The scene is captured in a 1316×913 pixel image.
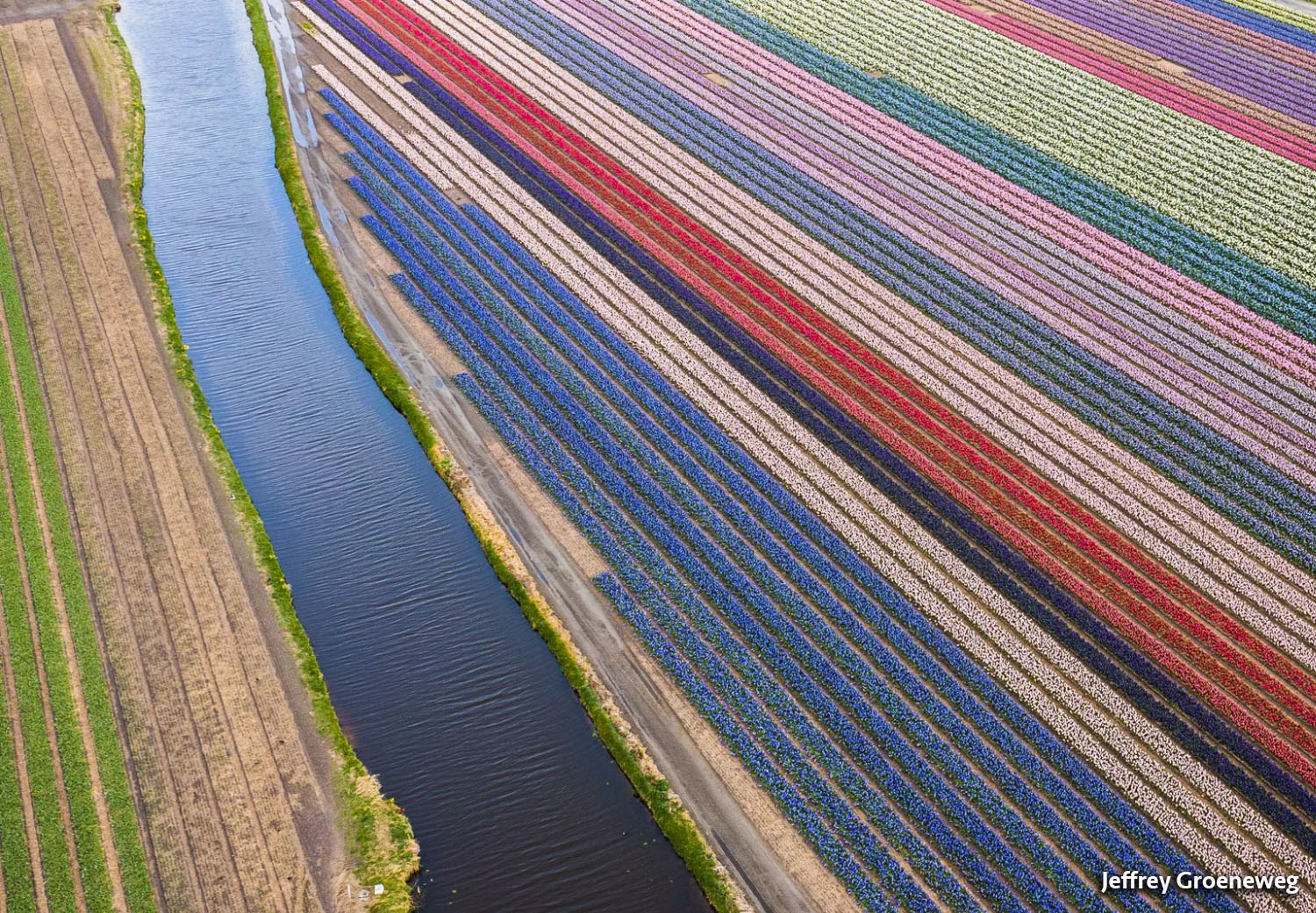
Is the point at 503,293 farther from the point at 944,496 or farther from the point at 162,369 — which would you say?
the point at 944,496

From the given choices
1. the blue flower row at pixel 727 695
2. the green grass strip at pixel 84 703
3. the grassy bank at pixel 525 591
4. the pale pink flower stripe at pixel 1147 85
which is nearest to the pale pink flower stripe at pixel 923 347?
the blue flower row at pixel 727 695

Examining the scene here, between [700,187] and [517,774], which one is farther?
[700,187]

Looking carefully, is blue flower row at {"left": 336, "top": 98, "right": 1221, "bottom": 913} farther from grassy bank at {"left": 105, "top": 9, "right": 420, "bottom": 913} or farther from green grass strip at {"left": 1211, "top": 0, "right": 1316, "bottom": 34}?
green grass strip at {"left": 1211, "top": 0, "right": 1316, "bottom": 34}

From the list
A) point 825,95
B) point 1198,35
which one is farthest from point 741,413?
point 1198,35

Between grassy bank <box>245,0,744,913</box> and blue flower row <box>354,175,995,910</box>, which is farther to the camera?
blue flower row <box>354,175,995,910</box>

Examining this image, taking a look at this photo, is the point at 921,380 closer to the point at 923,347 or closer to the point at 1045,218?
the point at 923,347

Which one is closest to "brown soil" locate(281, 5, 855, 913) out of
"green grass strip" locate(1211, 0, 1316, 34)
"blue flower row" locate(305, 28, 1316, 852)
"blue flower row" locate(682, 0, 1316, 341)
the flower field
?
the flower field
